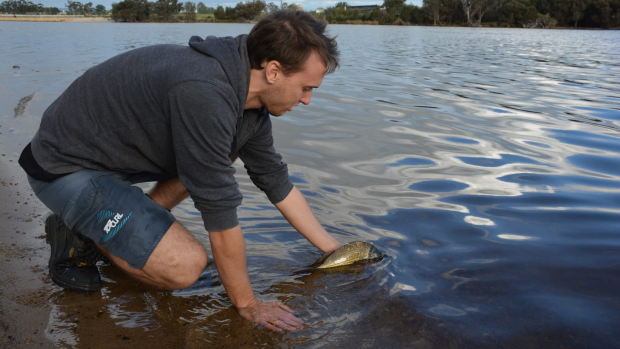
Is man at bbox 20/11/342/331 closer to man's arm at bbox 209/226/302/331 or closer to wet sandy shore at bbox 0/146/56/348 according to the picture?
man's arm at bbox 209/226/302/331

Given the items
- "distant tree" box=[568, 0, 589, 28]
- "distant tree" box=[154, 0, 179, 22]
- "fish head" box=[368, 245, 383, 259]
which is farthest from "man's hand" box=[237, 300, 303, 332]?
"distant tree" box=[154, 0, 179, 22]

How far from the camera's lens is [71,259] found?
268 centimetres

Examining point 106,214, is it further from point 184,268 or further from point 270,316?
point 270,316

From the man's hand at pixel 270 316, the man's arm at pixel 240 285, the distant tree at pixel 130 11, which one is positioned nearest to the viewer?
the man's arm at pixel 240 285

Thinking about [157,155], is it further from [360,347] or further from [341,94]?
[341,94]

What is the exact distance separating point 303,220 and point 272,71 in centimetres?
120

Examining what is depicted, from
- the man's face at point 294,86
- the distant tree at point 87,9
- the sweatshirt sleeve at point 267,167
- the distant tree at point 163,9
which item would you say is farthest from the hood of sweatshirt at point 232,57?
the distant tree at point 87,9

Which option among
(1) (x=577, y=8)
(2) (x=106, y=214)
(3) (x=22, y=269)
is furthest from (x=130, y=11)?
(2) (x=106, y=214)

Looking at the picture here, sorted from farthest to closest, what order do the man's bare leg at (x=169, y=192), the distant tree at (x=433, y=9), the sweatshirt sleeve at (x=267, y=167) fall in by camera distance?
1. the distant tree at (x=433, y=9)
2. the man's bare leg at (x=169, y=192)
3. the sweatshirt sleeve at (x=267, y=167)

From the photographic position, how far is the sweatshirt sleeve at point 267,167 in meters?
2.98

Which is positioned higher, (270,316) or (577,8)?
(577,8)

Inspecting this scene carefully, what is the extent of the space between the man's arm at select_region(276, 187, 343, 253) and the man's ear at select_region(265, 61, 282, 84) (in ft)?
3.28

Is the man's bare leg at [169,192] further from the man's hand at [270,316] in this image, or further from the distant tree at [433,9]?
the distant tree at [433,9]

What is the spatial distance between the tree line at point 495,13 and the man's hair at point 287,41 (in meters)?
74.5
